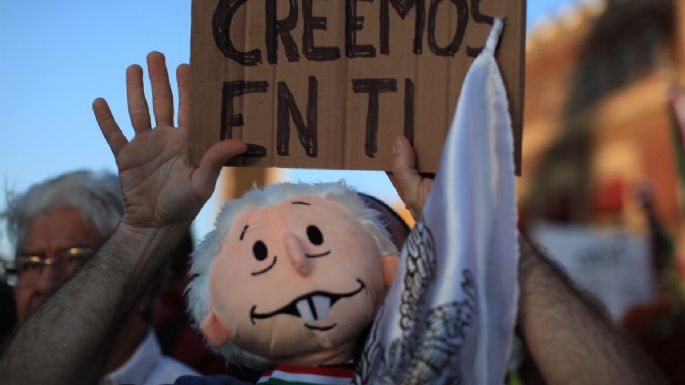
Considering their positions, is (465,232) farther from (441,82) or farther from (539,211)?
(539,211)

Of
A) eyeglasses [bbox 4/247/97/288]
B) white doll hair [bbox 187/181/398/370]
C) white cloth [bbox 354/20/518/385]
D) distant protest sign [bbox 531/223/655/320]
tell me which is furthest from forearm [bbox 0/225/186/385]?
distant protest sign [bbox 531/223/655/320]

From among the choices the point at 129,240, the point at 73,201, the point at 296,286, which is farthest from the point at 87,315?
the point at 73,201

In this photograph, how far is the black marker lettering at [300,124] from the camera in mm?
2219

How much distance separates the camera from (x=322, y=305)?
204 centimetres

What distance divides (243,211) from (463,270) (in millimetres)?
544

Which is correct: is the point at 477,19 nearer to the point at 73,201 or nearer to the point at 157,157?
the point at 157,157

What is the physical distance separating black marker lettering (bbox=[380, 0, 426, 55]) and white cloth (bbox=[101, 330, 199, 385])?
1.29 m

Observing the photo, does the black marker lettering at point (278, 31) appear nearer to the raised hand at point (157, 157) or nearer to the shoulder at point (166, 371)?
the raised hand at point (157, 157)

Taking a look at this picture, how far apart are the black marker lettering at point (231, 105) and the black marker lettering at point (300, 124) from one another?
0.07 metres

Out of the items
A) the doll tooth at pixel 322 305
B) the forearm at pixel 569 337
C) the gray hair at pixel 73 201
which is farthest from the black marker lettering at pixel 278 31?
the gray hair at pixel 73 201

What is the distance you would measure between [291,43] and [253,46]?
8 cm

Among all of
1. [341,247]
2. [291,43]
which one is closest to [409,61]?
[291,43]

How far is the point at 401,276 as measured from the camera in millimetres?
1966

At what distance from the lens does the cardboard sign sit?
7.08ft
